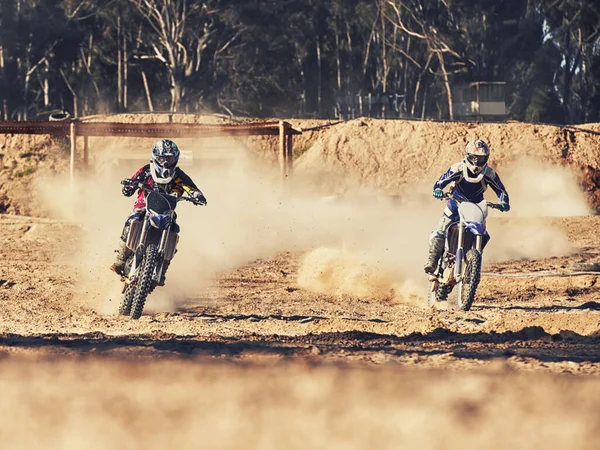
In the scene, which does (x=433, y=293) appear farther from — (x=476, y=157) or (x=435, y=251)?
(x=476, y=157)

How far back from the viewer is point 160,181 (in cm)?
1151

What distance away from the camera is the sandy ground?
17.2ft

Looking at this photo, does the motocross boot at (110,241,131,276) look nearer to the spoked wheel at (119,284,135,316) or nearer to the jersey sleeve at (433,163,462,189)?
the spoked wheel at (119,284,135,316)

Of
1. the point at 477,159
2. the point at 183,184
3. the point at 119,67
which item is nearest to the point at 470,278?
the point at 477,159

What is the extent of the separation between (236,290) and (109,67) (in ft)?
158

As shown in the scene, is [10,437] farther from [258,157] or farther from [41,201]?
[258,157]

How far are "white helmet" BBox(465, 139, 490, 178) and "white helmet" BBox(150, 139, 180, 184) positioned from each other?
3.61 metres

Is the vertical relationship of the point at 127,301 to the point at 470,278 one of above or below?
below

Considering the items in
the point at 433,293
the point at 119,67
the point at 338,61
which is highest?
the point at 338,61

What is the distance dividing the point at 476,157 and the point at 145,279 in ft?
14.1

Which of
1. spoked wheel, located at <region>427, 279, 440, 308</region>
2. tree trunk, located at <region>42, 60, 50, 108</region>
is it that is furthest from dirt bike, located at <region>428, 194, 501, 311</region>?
tree trunk, located at <region>42, 60, 50, 108</region>

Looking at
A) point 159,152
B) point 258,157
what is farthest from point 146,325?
point 258,157

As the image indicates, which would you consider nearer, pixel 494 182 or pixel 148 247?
pixel 148 247

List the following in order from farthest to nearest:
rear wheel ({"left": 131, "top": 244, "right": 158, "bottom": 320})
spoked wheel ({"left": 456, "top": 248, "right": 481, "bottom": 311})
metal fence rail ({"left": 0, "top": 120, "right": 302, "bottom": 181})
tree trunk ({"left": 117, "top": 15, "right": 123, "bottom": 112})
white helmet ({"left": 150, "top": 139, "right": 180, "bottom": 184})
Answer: tree trunk ({"left": 117, "top": 15, "right": 123, "bottom": 112}) → metal fence rail ({"left": 0, "top": 120, "right": 302, "bottom": 181}) → spoked wheel ({"left": 456, "top": 248, "right": 481, "bottom": 311}) → white helmet ({"left": 150, "top": 139, "right": 180, "bottom": 184}) → rear wheel ({"left": 131, "top": 244, "right": 158, "bottom": 320})
